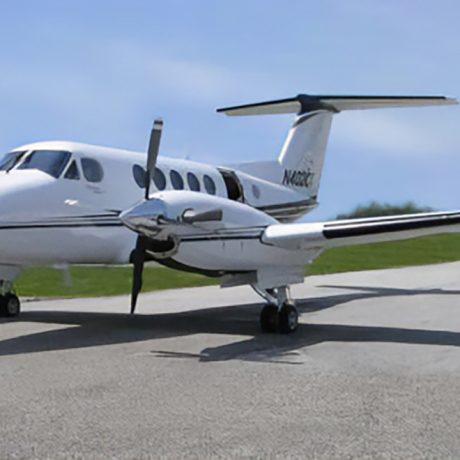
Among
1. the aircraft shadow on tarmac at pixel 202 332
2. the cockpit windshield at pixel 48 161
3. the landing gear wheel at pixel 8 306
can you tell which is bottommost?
the landing gear wheel at pixel 8 306

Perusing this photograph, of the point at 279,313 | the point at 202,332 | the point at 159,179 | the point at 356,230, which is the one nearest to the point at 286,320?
the point at 279,313

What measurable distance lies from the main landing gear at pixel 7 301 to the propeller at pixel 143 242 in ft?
9.70

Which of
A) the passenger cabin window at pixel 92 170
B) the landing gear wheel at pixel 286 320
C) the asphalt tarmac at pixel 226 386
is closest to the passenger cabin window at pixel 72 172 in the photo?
the passenger cabin window at pixel 92 170

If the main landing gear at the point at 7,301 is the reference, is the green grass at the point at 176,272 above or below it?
below

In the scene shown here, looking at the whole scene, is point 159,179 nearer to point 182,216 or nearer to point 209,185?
point 209,185

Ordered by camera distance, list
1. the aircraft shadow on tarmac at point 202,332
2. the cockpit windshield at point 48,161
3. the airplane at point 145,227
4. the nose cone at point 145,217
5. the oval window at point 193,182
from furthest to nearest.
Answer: the oval window at point 193,182 → the cockpit windshield at point 48,161 → the airplane at point 145,227 → the nose cone at point 145,217 → the aircraft shadow on tarmac at point 202,332

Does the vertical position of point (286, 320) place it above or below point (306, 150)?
below

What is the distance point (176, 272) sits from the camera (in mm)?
28625

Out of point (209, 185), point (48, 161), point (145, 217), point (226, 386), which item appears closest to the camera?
point (226, 386)

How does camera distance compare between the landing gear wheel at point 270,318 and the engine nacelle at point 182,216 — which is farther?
the landing gear wheel at point 270,318

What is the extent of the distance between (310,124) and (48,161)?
372 inches

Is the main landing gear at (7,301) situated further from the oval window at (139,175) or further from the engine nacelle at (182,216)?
the engine nacelle at (182,216)

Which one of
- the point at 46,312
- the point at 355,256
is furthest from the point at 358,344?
the point at 355,256

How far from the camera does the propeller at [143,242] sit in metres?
12.1
